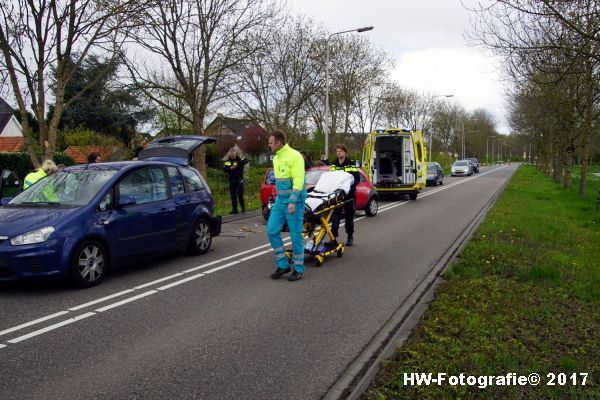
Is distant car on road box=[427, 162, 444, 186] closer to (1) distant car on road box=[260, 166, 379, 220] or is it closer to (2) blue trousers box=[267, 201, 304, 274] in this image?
(1) distant car on road box=[260, 166, 379, 220]

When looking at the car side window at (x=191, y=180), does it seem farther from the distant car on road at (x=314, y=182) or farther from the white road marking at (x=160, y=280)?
the distant car on road at (x=314, y=182)

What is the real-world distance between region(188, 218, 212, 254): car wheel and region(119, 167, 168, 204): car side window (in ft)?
3.04

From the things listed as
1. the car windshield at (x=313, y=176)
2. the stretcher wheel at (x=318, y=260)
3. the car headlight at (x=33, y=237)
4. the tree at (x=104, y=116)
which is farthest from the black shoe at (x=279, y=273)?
the tree at (x=104, y=116)

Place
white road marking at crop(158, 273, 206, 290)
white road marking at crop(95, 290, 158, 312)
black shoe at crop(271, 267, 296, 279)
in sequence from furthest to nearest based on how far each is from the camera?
black shoe at crop(271, 267, 296, 279)
white road marking at crop(158, 273, 206, 290)
white road marking at crop(95, 290, 158, 312)

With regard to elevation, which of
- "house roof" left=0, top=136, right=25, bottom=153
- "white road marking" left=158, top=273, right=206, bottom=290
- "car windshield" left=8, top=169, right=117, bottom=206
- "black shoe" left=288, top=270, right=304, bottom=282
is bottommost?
"black shoe" left=288, top=270, right=304, bottom=282

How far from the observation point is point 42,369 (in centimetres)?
398

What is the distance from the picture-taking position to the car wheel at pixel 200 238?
335 inches

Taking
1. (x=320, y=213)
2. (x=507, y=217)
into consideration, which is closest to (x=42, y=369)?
(x=320, y=213)

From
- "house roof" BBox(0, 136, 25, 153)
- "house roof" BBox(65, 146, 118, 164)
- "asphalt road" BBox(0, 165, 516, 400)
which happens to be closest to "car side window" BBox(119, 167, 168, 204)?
"asphalt road" BBox(0, 165, 516, 400)

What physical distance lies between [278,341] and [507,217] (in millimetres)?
10372

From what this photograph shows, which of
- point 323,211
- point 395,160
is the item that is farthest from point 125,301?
point 395,160

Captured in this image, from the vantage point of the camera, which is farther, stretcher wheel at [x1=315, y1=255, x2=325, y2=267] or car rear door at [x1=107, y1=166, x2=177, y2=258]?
stretcher wheel at [x1=315, y1=255, x2=325, y2=267]

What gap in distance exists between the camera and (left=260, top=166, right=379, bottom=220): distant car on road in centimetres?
1326

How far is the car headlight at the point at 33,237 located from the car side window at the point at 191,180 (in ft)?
9.43
